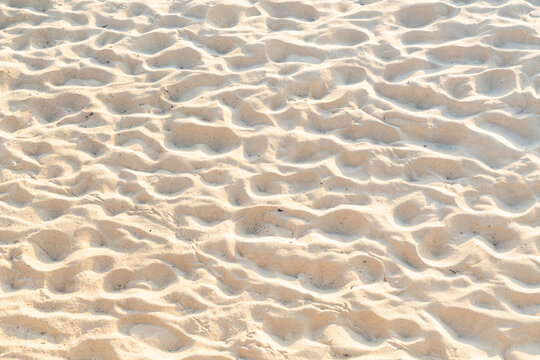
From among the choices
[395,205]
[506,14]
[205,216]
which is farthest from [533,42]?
[205,216]

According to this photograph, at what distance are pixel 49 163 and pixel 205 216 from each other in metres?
1.23

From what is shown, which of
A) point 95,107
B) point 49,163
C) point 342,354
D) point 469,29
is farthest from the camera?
point 469,29

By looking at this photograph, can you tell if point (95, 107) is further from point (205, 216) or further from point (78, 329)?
point (78, 329)

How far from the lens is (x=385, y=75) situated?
4.96 m

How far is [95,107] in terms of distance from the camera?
489 cm

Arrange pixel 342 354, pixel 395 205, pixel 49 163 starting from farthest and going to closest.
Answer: pixel 49 163 < pixel 395 205 < pixel 342 354

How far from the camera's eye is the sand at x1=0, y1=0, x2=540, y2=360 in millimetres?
3512

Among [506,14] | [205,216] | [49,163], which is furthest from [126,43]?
[506,14]

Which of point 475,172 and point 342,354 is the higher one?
point 475,172

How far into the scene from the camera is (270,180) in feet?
14.2

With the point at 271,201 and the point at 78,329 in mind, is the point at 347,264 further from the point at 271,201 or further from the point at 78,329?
the point at 78,329

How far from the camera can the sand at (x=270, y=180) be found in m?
3.51

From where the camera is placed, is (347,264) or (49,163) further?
(49,163)

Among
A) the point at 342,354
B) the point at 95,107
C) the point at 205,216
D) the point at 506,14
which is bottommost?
the point at 342,354
